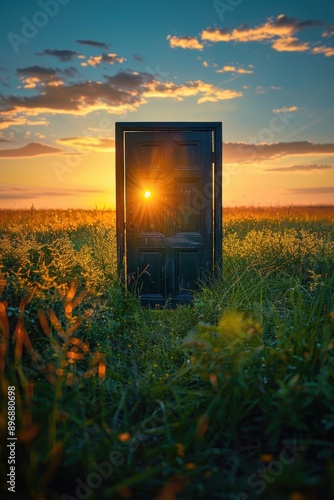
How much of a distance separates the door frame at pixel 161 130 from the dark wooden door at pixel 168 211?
4 centimetres

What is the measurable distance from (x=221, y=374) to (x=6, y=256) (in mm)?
3387

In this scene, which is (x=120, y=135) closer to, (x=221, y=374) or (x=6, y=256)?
(x=6, y=256)

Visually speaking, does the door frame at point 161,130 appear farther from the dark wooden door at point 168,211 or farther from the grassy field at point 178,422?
the grassy field at point 178,422

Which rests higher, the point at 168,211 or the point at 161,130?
the point at 161,130

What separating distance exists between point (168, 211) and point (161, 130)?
111 cm

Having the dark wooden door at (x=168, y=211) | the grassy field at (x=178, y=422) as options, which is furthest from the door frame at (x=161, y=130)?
the grassy field at (x=178, y=422)

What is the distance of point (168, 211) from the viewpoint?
271 inches

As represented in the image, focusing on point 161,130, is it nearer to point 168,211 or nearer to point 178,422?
point 168,211

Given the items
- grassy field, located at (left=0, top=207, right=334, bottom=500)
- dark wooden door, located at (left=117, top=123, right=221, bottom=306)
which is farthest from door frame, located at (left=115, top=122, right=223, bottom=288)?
grassy field, located at (left=0, top=207, right=334, bottom=500)

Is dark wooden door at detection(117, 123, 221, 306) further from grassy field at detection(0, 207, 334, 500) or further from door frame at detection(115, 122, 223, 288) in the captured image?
grassy field at detection(0, 207, 334, 500)

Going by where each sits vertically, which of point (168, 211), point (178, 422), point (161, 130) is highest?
point (161, 130)

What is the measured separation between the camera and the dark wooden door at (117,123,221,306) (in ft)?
22.3

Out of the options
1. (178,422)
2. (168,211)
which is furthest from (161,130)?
(178,422)

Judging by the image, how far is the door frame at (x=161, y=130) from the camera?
6715mm
